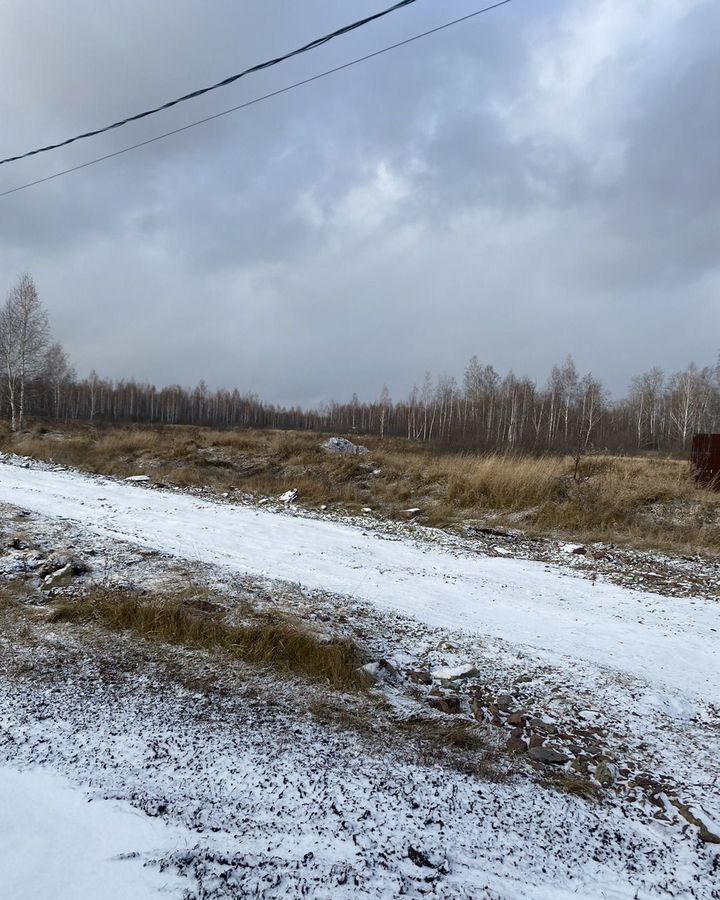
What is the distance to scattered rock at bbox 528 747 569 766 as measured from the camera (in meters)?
2.87

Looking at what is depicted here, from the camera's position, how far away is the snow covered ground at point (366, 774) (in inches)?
79.1

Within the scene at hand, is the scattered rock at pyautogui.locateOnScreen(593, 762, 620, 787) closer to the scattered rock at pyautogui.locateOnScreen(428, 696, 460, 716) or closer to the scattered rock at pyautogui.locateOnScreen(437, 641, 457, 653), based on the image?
the scattered rock at pyautogui.locateOnScreen(428, 696, 460, 716)

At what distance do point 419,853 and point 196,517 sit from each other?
7202mm

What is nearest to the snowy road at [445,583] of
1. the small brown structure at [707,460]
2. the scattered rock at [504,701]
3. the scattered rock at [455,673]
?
the scattered rock at [455,673]

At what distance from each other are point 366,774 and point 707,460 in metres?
12.3

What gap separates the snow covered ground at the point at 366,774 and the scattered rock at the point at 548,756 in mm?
214

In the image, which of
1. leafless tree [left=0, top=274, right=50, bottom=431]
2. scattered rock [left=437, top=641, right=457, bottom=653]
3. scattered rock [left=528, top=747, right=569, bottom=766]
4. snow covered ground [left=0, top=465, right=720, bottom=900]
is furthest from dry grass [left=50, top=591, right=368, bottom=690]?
leafless tree [left=0, top=274, right=50, bottom=431]

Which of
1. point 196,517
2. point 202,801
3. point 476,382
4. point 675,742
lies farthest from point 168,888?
point 476,382

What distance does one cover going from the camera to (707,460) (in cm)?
1177

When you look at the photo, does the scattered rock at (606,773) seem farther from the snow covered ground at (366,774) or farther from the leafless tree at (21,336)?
the leafless tree at (21,336)

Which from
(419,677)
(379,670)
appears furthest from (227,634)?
(419,677)

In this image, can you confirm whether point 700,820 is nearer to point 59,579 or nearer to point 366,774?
point 366,774

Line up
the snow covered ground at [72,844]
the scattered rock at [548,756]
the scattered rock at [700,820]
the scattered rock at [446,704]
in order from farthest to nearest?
the scattered rock at [446,704] < the scattered rock at [548,756] < the scattered rock at [700,820] < the snow covered ground at [72,844]

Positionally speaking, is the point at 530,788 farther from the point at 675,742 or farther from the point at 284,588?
the point at 284,588
